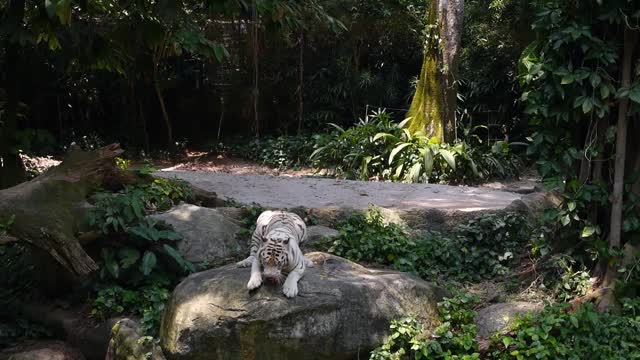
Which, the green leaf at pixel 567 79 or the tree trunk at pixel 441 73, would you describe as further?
the tree trunk at pixel 441 73

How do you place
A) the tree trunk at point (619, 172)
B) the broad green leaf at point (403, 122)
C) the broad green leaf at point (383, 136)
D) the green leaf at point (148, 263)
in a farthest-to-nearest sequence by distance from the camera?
the broad green leaf at point (403, 122), the broad green leaf at point (383, 136), the green leaf at point (148, 263), the tree trunk at point (619, 172)

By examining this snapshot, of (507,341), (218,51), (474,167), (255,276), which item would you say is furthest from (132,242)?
(474,167)

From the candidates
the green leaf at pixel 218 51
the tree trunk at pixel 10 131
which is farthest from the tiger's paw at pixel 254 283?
the tree trunk at pixel 10 131

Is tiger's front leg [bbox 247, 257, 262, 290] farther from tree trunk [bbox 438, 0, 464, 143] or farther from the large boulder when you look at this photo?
tree trunk [bbox 438, 0, 464, 143]

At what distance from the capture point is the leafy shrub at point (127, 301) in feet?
20.3

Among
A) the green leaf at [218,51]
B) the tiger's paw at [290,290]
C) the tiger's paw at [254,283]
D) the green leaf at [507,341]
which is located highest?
the green leaf at [218,51]

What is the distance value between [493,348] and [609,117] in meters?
2.11

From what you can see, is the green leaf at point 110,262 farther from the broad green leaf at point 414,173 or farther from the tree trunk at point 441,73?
the tree trunk at point 441,73

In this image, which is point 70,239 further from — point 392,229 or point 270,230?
point 392,229

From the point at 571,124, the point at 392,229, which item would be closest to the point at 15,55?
the point at 392,229

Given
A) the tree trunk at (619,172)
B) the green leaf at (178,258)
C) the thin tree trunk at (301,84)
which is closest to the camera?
the tree trunk at (619,172)

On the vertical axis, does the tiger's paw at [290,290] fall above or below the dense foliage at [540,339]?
above

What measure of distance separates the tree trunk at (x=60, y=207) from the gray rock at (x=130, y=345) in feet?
1.97

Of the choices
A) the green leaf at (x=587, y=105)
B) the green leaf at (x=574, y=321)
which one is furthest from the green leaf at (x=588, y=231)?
the green leaf at (x=587, y=105)
